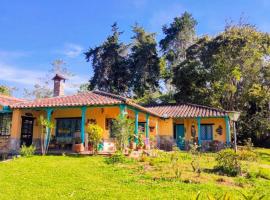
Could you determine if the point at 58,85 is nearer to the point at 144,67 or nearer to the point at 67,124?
the point at 67,124

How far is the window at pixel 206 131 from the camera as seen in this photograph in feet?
80.0

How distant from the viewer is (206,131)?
24.6 meters

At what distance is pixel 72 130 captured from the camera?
19.7 meters

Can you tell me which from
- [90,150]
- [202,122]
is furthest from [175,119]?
[90,150]

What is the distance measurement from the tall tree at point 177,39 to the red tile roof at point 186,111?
1246cm

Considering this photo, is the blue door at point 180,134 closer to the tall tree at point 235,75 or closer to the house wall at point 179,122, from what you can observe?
the house wall at point 179,122

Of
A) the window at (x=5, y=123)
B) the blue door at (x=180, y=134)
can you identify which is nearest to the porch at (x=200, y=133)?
the blue door at (x=180, y=134)

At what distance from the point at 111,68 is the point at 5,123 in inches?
828

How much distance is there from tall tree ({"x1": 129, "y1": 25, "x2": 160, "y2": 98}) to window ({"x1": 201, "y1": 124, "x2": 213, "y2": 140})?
576 inches

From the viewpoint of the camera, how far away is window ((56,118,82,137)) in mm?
19578

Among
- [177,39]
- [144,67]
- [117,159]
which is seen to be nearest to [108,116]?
[117,159]

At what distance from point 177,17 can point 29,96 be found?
32.5 metres

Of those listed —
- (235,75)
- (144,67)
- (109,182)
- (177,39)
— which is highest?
(177,39)

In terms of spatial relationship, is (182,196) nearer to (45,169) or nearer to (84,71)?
(45,169)
